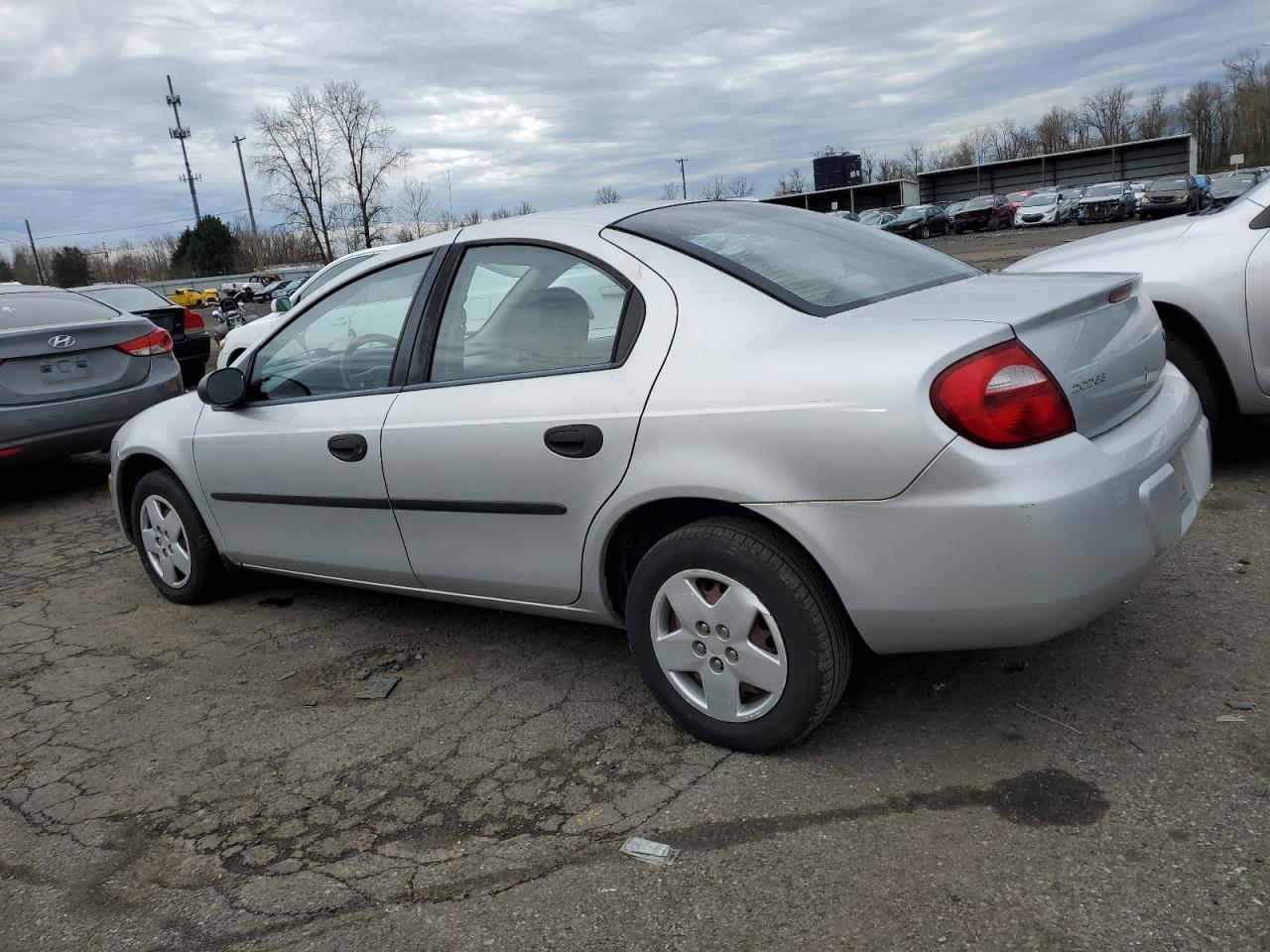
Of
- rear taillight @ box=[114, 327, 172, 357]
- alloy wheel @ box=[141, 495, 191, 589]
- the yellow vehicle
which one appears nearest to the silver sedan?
alloy wheel @ box=[141, 495, 191, 589]

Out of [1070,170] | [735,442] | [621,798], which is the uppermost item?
[1070,170]

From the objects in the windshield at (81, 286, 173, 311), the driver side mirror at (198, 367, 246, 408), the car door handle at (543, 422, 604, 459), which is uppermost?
the windshield at (81, 286, 173, 311)

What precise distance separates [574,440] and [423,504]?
721 mm

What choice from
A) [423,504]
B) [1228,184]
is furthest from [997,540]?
[1228,184]

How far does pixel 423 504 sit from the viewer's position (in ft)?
10.6

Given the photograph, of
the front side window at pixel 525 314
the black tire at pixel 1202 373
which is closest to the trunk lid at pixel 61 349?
the front side window at pixel 525 314

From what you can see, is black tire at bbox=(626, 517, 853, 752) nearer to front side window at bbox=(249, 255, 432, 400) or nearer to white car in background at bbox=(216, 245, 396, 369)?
front side window at bbox=(249, 255, 432, 400)

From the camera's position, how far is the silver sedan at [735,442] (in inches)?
90.0

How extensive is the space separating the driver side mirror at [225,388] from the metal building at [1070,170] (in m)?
71.7

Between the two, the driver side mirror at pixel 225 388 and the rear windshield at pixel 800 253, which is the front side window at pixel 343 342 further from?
the rear windshield at pixel 800 253

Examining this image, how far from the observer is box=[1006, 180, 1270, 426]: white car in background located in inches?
172

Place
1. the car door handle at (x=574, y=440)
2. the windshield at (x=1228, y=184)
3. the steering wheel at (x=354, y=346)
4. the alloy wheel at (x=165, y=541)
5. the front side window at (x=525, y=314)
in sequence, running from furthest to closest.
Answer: the windshield at (x=1228, y=184) → the alloy wheel at (x=165, y=541) → the steering wheel at (x=354, y=346) → the front side window at (x=525, y=314) → the car door handle at (x=574, y=440)

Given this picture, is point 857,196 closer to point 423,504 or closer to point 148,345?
point 148,345

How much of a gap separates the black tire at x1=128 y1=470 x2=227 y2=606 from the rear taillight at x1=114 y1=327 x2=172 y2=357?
3025 millimetres
